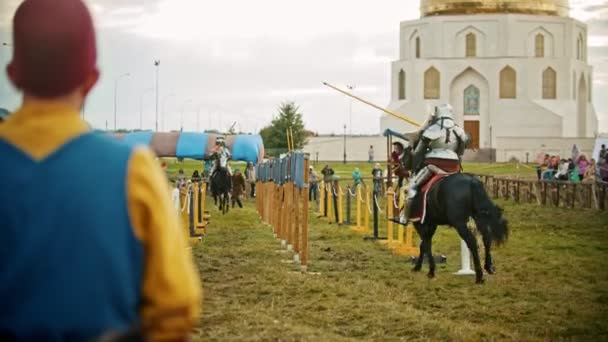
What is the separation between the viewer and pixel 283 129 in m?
76.6

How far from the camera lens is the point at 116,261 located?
275 centimetres

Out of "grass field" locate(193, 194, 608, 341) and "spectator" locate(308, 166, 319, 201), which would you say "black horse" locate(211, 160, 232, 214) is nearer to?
"spectator" locate(308, 166, 319, 201)

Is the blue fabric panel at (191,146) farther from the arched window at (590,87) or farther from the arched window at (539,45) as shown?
the arched window at (590,87)

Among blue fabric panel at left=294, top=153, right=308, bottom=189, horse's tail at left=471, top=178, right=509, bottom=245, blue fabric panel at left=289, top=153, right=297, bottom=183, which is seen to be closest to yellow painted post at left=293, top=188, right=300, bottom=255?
blue fabric panel at left=294, top=153, right=308, bottom=189

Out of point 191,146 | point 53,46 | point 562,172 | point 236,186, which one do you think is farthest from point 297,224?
point 191,146

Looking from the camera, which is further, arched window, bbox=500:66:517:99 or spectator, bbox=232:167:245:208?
arched window, bbox=500:66:517:99

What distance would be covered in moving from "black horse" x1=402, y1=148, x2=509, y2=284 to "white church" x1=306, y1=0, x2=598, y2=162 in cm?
7136

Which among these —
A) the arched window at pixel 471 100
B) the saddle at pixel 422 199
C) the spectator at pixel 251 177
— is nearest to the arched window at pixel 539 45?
the arched window at pixel 471 100

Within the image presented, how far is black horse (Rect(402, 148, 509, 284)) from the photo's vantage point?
528 inches

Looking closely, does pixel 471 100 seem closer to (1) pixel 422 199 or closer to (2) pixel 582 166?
(2) pixel 582 166

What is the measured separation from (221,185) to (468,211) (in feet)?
51.9

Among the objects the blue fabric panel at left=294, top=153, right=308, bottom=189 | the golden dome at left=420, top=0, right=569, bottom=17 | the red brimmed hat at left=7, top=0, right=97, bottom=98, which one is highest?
the golden dome at left=420, top=0, right=569, bottom=17

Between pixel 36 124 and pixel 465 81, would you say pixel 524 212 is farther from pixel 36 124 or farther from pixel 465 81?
pixel 465 81

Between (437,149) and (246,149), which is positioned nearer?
(437,149)
